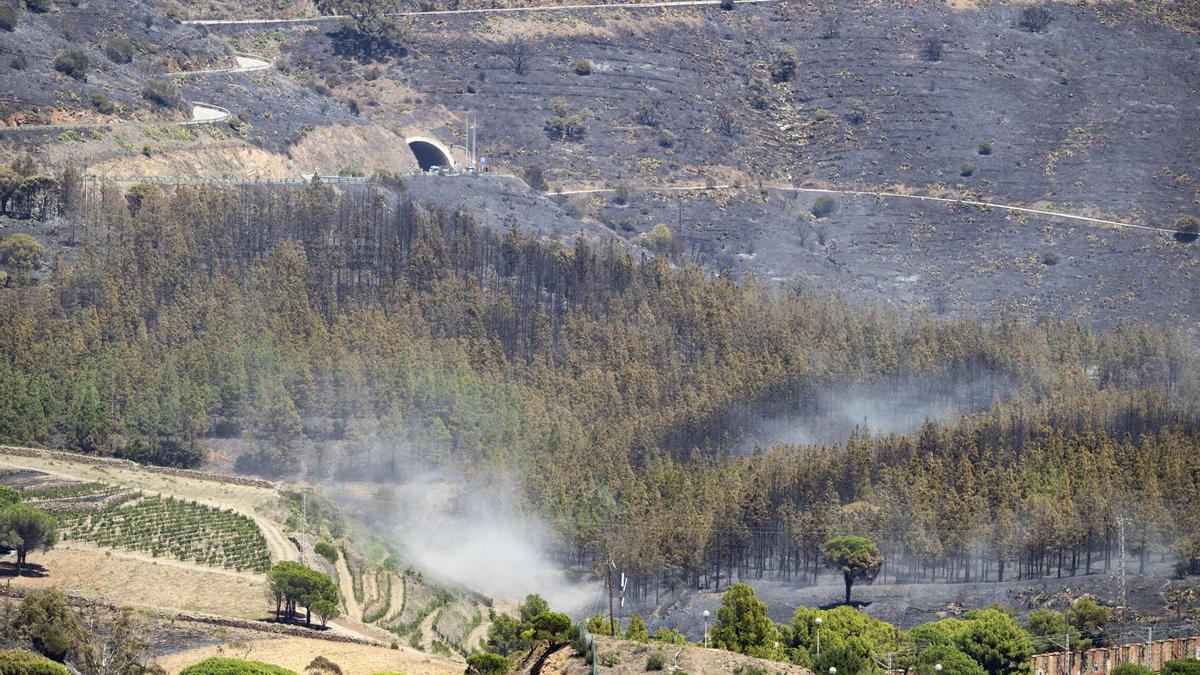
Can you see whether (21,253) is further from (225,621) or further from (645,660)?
(645,660)

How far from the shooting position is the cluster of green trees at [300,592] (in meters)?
135

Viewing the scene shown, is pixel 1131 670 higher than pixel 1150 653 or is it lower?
higher

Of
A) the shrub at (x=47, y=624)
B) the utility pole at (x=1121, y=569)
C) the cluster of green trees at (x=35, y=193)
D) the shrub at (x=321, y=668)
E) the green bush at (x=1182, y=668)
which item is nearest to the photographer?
the green bush at (x=1182, y=668)

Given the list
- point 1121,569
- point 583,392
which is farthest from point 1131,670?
point 583,392

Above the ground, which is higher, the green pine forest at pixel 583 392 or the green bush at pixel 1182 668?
the green bush at pixel 1182 668

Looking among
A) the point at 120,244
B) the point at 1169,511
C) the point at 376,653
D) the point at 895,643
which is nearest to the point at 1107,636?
the point at 895,643

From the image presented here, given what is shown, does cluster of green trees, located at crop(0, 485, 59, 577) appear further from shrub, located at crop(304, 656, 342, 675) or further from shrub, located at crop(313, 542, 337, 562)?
shrub, located at crop(304, 656, 342, 675)

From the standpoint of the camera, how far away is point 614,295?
645 ft

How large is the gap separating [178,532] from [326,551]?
28.4 feet

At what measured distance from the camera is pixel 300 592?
444ft

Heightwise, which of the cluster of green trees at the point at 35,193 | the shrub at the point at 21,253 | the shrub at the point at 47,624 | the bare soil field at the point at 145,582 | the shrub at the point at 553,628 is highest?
the shrub at the point at 553,628

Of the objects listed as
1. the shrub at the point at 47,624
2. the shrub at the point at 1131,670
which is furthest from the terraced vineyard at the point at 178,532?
the shrub at the point at 1131,670

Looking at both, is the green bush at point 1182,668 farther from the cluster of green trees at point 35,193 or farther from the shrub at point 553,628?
the cluster of green trees at point 35,193

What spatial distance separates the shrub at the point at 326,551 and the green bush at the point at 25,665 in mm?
40120
